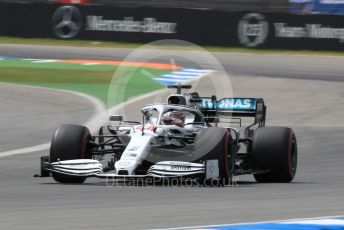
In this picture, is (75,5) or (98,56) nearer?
(98,56)

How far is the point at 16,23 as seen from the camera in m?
43.2

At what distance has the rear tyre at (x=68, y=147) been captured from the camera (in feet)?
46.0

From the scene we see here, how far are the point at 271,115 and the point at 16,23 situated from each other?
822 inches

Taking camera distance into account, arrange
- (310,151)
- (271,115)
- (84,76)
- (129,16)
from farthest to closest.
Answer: (129,16)
(84,76)
(271,115)
(310,151)

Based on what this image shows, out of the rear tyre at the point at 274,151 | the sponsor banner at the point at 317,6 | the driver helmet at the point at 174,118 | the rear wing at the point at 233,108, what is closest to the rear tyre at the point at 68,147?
the driver helmet at the point at 174,118

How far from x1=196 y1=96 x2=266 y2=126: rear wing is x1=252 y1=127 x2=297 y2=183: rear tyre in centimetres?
99

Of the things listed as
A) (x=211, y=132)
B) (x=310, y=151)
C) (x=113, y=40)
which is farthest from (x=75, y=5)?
(x=211, y=132)

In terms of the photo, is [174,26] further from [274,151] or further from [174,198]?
[174,198]

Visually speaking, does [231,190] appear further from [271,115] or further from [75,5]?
[75,5]

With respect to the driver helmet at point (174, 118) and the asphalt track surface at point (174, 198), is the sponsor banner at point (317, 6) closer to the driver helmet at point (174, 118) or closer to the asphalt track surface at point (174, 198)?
the asphalt track surface at point (174, 198)

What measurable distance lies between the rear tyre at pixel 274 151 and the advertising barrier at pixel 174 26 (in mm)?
24261

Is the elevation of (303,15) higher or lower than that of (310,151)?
higher
